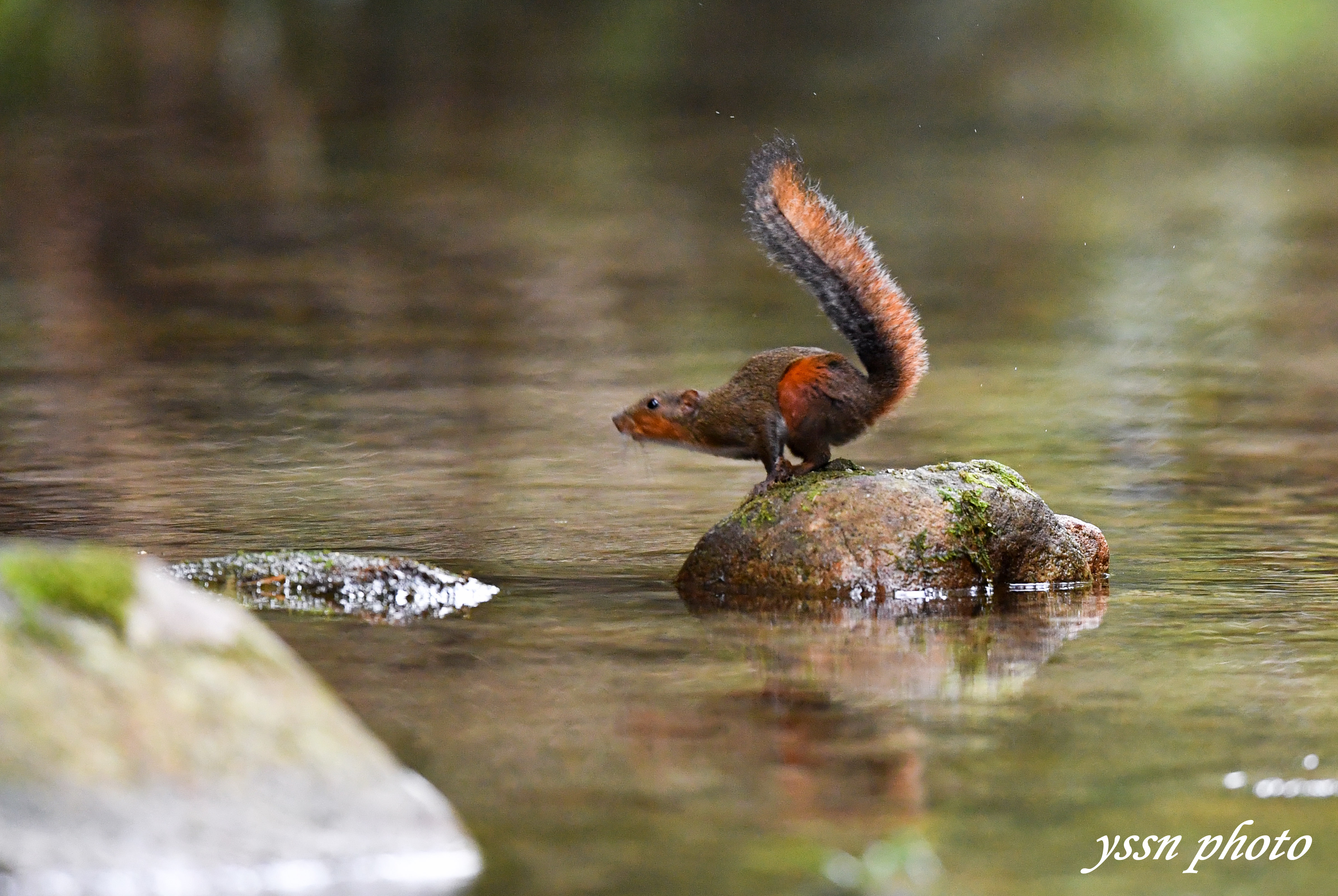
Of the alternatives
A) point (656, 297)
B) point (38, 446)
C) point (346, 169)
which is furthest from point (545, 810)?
point (346, 169)

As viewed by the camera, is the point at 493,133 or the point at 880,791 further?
the point at 493,133

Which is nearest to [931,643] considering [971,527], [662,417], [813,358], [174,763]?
[971,527]

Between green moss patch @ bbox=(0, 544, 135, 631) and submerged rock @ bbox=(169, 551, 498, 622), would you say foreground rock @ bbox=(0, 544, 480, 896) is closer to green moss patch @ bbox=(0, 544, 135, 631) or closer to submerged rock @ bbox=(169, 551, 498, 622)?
green moss patch @ bbox=(0, 544, 135, 631)

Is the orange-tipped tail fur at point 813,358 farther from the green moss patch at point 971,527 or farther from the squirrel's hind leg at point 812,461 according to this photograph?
the green moss patch at point 971,527

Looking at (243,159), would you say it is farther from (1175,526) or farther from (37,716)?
(37,716)

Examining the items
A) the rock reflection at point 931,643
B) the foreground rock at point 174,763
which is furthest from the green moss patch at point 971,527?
the foreground rock at point 174,763

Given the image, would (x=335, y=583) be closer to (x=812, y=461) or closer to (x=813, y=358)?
(x=812, y=461)

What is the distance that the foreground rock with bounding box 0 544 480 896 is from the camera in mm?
3984

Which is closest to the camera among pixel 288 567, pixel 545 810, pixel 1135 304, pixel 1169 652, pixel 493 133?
pixel 545 810

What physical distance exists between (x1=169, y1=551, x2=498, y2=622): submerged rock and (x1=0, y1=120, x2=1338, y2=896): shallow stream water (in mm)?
250

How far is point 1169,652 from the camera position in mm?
6297

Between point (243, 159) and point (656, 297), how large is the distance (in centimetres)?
1189

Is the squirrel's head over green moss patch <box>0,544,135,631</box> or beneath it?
over

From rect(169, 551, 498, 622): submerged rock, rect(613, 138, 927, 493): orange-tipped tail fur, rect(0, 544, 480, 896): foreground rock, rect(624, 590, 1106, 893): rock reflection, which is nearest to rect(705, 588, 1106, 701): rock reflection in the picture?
rect(624, 590, 1106, 893): rock reflection
